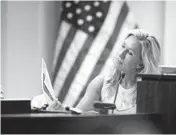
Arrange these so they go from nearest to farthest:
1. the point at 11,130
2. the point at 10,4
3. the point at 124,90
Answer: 1. the point at 11,130
2. the point at 124,90
3. the point at 10,4

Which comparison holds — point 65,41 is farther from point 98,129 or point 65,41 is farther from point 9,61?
point 98,129

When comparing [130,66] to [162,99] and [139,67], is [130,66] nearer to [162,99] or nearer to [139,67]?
[139,67]

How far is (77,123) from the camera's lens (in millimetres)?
1409

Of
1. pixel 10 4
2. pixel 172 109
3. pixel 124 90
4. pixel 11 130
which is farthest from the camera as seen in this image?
pixel 10 4

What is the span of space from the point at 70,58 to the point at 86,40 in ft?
0.81

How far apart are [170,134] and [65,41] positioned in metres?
2.84

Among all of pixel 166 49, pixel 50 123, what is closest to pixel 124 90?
pixel 50 123

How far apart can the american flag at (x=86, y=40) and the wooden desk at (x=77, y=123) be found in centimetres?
265

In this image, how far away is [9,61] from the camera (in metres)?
4.13

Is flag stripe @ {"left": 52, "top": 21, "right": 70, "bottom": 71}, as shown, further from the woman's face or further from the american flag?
the woman's face

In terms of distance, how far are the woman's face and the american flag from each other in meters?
2.27

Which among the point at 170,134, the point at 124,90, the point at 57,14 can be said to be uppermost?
the point at 57,14

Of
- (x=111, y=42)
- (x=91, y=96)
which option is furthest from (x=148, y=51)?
(x=111, y=42)

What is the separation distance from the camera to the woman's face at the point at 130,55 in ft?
6.07
